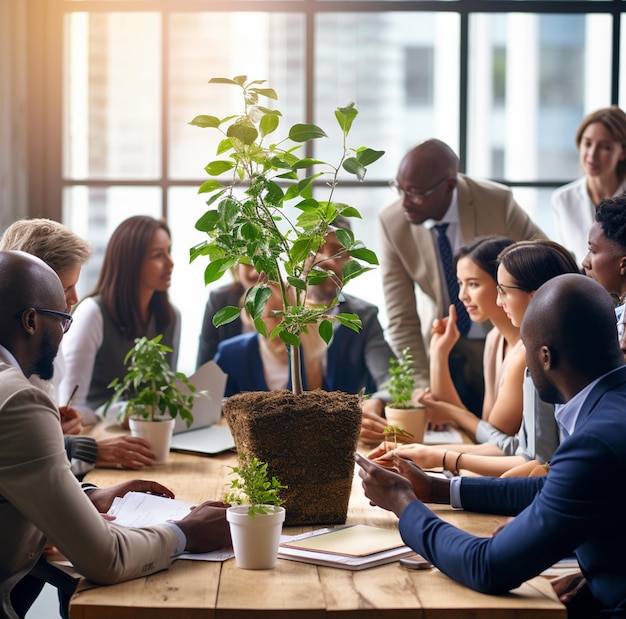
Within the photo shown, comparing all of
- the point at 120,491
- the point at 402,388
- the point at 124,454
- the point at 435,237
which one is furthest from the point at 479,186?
the point at 120,491

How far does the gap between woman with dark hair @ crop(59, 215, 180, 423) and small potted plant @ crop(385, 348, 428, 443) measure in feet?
4.11

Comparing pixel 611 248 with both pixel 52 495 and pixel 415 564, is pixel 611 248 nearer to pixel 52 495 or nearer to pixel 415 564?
pixel 415 564

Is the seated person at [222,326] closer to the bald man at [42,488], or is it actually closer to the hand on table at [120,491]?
the hand on table at [120,491]

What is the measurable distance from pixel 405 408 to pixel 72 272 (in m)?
0.98

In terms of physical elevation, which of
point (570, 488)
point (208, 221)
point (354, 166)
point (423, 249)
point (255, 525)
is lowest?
point (255, 525)

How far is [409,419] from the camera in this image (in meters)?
2.60

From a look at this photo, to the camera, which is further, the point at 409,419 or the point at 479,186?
the point at 479,186

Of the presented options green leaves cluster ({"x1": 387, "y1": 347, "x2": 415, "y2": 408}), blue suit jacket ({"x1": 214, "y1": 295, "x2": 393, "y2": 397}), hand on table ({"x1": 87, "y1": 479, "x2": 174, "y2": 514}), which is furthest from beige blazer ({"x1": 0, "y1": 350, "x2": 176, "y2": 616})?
blue suit jacket ({"x1": 214, "y1": 295, "x2": 393, "y2": 397})

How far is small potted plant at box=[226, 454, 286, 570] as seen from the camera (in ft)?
5.10

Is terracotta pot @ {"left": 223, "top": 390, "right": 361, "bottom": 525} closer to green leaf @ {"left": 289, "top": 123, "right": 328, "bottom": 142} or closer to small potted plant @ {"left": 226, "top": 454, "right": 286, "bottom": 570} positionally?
small potted plant @ {"left": 226, "top": 454, "right": 286, "bottom": 570}

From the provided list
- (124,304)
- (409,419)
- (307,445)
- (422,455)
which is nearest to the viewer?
(307,445)

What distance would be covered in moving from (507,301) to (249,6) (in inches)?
106

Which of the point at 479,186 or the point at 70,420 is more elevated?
the point at 479,186

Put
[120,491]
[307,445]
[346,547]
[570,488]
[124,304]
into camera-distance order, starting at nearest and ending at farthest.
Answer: [570,488] < [346,547] < [307,445] < [120,491] < [124,304]
